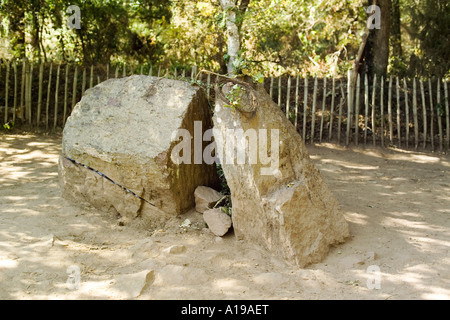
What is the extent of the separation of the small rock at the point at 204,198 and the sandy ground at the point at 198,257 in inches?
4.1

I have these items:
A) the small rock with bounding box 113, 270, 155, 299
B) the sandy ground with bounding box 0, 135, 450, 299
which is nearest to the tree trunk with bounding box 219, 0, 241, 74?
the sandy ground with bounding box 0, 135, 450, 299

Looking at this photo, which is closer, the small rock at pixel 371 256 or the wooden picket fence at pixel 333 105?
the small rock at pixel 371 256

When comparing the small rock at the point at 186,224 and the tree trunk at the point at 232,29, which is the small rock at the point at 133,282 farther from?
the tree trunk at the point at 232,29

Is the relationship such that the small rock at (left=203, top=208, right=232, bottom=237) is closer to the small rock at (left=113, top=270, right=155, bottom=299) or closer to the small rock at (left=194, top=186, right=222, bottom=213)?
the small rock at (left=194, top=186, right=222, bottom=213)

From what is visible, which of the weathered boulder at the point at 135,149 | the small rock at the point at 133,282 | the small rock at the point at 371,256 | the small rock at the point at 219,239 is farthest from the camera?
the weathered boulder at the point at 135,149

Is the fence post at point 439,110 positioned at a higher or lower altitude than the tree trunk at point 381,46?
lower

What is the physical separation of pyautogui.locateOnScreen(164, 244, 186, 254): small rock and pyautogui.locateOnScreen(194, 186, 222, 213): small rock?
0.71 m

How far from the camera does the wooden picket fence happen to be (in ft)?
29.7

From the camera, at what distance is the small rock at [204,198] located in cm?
503

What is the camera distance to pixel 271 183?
4387mm

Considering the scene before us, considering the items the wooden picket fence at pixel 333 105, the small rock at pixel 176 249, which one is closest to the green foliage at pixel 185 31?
the wooden picket fence at pixel 333 105

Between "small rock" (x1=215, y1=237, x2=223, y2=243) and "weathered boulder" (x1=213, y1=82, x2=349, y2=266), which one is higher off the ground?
"weathered boulder" (x1=213, y1=82, x2=349, y2=266)

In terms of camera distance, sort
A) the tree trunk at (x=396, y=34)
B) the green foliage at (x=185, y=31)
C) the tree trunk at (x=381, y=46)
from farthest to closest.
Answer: the tree trunk at (x=396, y=34)
the green foliage at (x=185, y=31)
the tree trunk at (x=381, y=46)

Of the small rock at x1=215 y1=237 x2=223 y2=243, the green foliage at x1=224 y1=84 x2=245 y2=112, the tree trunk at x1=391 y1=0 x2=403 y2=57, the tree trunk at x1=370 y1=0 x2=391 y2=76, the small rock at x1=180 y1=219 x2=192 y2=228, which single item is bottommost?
the small rock at x1=215 y1=237 x2=223 y2=243
